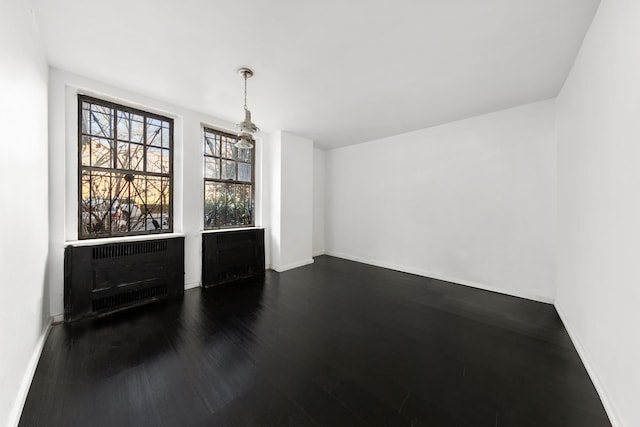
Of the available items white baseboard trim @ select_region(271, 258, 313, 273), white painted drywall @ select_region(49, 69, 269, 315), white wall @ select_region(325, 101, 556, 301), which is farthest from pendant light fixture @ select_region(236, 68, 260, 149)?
white wall @ select_region(325, 101, 556, 301)

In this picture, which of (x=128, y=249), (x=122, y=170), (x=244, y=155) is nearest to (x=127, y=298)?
(x=128, y=249)

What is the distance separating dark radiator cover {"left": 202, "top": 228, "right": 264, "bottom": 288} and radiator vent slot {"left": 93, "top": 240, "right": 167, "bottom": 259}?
1.96ft

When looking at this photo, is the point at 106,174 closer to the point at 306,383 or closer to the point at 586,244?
the point at 306,383

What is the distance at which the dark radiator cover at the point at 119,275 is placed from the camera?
2363 millimetres

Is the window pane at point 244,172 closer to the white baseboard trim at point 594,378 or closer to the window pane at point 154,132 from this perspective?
the window pane at point 154,132

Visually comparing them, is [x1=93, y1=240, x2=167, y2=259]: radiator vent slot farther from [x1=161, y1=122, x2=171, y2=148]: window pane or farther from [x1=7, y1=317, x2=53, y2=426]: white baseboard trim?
[x1=161, y1=122, x2=171, y2=148]: window pane

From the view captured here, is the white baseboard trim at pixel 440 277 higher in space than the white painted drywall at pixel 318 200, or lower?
lower

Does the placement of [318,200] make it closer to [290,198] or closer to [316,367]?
[290,198]

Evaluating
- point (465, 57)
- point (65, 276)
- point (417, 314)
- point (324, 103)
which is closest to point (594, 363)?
point (417, 314)

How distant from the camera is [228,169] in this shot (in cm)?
382

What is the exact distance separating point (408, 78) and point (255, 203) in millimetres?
3136

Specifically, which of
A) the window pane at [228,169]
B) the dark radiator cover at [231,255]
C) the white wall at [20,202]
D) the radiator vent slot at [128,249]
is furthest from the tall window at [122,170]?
the window pane at [228,169]

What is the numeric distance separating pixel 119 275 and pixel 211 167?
6.19 feet

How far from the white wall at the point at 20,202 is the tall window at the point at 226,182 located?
1.73m
